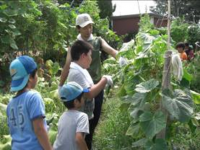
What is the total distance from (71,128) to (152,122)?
0.63 m

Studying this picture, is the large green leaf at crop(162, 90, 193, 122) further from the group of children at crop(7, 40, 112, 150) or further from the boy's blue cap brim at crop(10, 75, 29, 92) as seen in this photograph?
the boy's blue cap brim at crop(10, 75, 29, 92)

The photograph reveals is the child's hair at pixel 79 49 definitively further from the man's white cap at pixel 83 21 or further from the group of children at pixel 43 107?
the man's white cap at pixel 83 21

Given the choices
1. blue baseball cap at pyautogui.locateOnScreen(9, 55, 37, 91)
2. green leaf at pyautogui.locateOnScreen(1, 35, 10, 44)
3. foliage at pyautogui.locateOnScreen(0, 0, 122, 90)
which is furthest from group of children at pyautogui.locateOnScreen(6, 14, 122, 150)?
foliage at pyautogui.locateOnScreen(0, 0, 122, 90)

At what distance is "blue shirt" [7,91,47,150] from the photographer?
2457 millimetres

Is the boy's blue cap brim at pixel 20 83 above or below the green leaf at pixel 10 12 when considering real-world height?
below

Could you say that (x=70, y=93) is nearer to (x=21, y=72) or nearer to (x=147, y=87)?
(x=21, y=72)

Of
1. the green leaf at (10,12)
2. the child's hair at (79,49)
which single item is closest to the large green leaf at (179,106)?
the child's hair at (79,49)

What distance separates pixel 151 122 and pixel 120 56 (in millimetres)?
1007

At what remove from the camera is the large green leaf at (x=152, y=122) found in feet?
9.27

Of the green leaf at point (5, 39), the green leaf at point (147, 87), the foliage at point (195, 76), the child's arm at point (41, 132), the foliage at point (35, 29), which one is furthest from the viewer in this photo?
the foliage at point (35, 29)

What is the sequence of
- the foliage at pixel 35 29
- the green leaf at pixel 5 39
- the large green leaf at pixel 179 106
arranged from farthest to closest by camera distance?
the foliage at pixel 35 29 → the green leaf at pixel 5 39 → the large green leaf at pixel 179 106

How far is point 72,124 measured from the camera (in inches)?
108

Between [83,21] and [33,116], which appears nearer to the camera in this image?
[33,116]

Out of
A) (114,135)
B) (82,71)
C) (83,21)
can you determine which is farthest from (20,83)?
(114,135)
